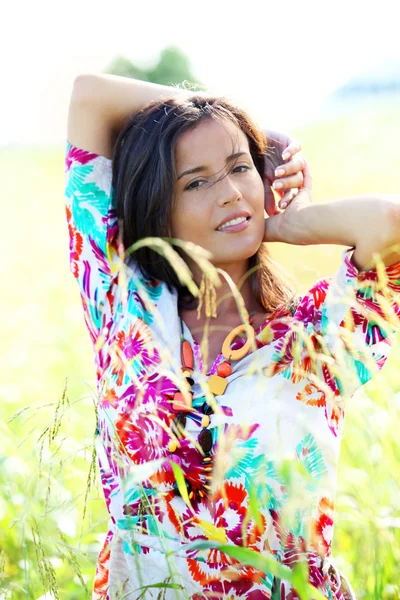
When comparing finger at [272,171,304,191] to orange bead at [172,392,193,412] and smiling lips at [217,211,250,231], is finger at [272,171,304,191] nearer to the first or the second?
smiling lips at [217,211,250,231]

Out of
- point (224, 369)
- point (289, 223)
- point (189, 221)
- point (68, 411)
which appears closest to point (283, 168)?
point (289, 223)

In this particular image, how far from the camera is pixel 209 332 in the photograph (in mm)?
1785

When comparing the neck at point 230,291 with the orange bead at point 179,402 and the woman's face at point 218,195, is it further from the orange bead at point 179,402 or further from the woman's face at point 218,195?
the orange bead at point 179,402

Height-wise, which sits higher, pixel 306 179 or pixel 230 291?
pixel 306 179

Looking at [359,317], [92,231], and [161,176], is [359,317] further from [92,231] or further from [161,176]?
[92,231]

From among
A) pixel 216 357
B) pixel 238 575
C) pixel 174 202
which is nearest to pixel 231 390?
pixel 216 357

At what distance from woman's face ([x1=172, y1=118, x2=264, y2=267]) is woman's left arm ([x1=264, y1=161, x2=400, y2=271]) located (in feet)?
0.24

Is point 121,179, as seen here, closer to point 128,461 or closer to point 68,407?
point 128,461

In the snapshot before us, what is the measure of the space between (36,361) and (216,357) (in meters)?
2.72

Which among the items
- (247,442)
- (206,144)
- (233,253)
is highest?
(206,144)

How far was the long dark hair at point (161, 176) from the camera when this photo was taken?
5.88ft

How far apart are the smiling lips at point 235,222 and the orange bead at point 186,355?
0.96ft

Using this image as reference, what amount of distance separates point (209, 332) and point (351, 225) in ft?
1.52

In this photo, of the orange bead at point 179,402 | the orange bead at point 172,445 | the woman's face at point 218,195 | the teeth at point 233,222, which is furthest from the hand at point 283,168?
the orange bead at point 172,445
